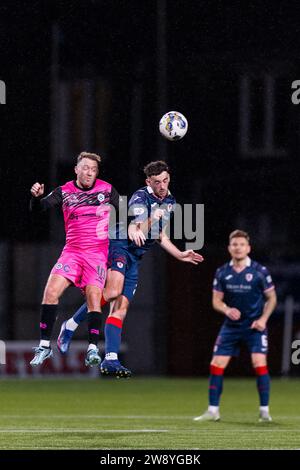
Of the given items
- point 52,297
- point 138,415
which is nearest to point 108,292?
point 52,297

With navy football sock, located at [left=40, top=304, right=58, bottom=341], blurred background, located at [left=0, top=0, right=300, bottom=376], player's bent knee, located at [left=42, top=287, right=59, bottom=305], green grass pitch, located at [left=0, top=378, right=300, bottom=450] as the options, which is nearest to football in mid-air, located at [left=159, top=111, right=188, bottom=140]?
player's bent knee, located at [left=42, top=287, right=59, bottom=305]

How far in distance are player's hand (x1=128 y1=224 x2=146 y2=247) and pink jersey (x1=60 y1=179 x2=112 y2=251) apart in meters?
→ 0.64

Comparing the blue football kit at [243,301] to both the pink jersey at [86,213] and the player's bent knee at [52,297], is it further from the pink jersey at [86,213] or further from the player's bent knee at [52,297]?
the player's bent knee at [52,297]

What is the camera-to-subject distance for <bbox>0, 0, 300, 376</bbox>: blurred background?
29406 millimetres

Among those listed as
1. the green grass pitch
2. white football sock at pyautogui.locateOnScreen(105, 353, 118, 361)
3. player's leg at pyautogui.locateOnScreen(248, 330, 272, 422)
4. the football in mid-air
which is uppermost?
the football in mid-air

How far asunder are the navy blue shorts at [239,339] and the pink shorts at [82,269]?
12.7 ft

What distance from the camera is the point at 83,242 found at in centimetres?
1359

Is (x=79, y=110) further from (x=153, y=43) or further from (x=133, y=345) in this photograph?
(x=133, y=345)

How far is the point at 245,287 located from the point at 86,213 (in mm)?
4157

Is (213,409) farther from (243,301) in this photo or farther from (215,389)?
(243,301)

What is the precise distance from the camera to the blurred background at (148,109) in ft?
96.5

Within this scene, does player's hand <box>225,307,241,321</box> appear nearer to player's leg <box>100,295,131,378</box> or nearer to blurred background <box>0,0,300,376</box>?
player's leg <box>100,295,131,378</box>
